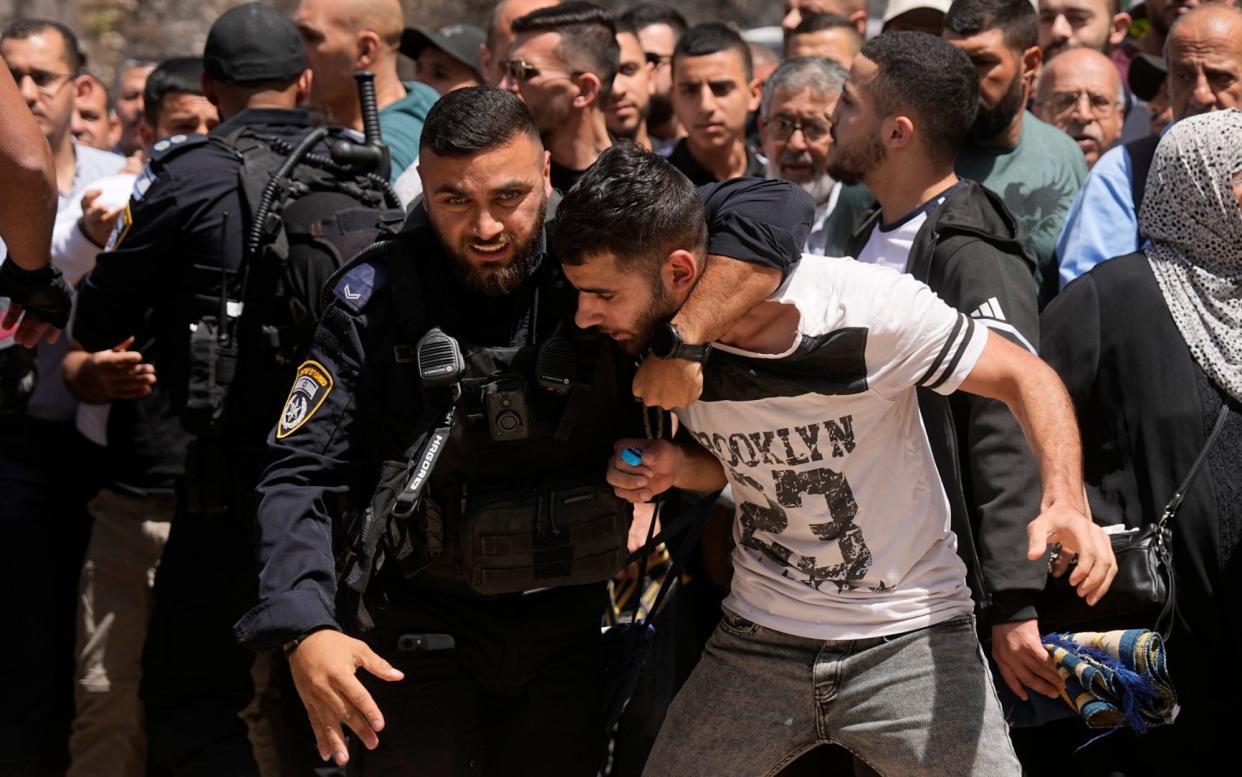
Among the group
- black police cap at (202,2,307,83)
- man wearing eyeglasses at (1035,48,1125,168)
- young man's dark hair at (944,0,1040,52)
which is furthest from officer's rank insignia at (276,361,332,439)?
man wearing eyeglasses at (1035,48,1125,168)

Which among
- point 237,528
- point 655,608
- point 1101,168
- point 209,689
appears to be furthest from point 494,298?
point 1101,168

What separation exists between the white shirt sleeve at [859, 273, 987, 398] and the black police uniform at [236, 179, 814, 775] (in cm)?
24

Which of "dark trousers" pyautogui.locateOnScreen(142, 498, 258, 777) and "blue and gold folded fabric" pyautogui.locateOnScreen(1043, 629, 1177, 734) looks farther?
"dark trousers" pyautogui.locateOnScreen(142, 498, 258, 777)

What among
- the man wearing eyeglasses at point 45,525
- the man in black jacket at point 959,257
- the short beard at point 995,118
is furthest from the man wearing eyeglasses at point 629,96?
the man wearing eyeglasses at point 45,525

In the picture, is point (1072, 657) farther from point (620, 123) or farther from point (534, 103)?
point (620, 123)

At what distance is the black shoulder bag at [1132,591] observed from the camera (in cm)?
323

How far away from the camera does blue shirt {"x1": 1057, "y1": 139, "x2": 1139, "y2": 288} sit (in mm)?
4090

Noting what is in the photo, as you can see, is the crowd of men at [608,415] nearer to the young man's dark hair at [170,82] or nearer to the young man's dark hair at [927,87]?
the young man's dark hair at [927,87]

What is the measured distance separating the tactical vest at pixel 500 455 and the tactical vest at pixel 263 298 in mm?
655

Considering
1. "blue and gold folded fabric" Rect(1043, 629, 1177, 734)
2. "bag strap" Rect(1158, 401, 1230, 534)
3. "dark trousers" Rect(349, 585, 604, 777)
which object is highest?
"bag strap" Rect(1158, 401, 1230, 534)

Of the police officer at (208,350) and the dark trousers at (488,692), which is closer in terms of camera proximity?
the dark trousers at (488,692)

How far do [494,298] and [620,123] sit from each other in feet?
8.45

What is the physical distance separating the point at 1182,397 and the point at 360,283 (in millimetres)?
1994

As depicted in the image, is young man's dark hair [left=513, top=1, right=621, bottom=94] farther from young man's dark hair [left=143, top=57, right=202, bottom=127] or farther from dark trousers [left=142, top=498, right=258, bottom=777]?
dark trousers [left=142, top=498, right=258, bottom=777]
